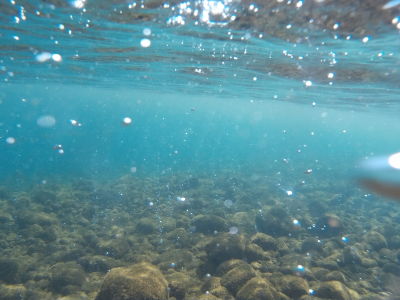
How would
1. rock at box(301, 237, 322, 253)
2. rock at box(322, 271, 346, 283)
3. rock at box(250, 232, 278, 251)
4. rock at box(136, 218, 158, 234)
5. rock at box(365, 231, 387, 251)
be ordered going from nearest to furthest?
rock at box(322, 271, 346, 283) < rock at box(250, 232, 278, 251) < rock at box(301, 237, 322, 253) < rock at box(365, 231, 387, 251) < rock at box(136, 218, 158, 234)

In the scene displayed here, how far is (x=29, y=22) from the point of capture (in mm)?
14695

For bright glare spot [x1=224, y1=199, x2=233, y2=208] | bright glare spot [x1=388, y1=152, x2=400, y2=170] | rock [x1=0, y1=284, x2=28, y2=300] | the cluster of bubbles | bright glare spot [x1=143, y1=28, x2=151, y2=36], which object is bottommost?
bright glare spot [x1=224, y1=199, x2=233, y2=208]

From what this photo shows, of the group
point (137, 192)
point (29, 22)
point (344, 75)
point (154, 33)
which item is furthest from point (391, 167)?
point (137, 192)

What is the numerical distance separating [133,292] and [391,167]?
285 inches

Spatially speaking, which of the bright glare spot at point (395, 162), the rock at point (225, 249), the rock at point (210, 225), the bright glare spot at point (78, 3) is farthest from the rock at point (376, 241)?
the bright glare spot at point (78, 3)

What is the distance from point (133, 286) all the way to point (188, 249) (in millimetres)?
5591

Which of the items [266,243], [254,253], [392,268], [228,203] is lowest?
[228,203]

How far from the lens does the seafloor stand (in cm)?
908

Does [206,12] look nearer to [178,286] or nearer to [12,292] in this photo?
[178,286]

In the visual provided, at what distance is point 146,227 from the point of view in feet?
51.0

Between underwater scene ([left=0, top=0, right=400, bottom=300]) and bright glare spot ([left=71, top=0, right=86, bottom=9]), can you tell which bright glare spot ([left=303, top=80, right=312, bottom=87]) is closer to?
underwater scene ([left=0, top=0, right=400, bottom=300])

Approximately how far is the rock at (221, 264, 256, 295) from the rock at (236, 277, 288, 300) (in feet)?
1.08

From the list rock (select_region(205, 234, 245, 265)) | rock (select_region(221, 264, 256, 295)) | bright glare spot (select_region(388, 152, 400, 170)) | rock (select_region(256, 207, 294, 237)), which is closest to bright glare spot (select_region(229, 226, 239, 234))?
rock (select_region(256, 207, 294, 237))

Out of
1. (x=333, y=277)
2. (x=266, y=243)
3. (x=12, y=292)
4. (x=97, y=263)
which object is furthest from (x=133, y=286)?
(x=266, y=243)
